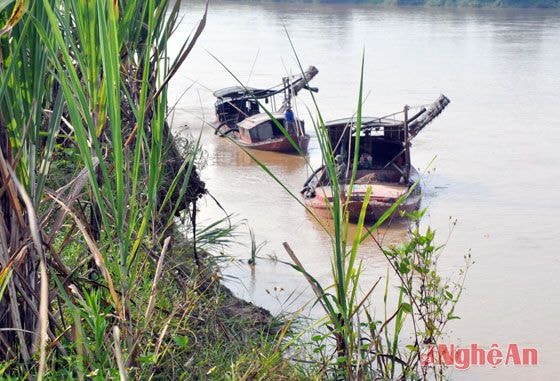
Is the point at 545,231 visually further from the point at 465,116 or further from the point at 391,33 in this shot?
the point at 391,33

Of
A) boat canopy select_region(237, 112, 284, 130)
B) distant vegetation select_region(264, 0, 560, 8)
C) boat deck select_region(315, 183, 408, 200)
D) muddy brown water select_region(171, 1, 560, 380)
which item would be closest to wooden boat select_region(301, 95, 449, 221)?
boat deck select_region(315, 183, 408, 200)

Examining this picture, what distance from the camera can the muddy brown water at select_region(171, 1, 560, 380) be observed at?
9.03 metres

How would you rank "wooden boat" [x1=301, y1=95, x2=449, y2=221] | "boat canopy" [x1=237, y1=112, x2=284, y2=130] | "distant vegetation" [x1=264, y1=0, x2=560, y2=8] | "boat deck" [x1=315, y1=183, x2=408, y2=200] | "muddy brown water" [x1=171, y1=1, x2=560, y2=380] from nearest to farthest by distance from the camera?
"muddy brown water" [x1=171, y1=1, x2=560, y2=380], "boat deck" [x1=315, y1=183, x2=408, y2=200], "wooden boat" [x1=301, y1=95, x2=449, y2=221], "boat canopy" [x1=237, y1=112, x2=284, y2=130], "distant vegetation" [x1=264, y1=0, x2=560, y2=8]

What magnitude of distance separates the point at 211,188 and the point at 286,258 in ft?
16.1

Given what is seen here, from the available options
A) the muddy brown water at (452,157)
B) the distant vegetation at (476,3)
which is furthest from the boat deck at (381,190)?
the distant vegetation at (476,3)

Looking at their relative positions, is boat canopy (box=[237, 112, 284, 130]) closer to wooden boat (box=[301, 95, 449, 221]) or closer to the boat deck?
wooden boat (box=[301, 95, 449, 221])

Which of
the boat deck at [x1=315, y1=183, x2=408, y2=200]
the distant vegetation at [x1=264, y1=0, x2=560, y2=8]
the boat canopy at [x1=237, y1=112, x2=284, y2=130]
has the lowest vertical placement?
the distant vegetation at [x1=264, y1=0, x2=560, y2=8]

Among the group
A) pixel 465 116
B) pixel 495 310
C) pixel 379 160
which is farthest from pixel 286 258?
pixel 465 116

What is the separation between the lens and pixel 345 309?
2.98m

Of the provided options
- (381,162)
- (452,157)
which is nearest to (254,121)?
(452,157)

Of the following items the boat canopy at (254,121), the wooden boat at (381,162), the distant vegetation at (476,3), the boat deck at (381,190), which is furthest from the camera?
the distant vegetation at (476,3)

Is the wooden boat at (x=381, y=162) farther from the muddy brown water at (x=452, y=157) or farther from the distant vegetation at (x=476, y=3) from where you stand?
the distant vegetation at (x=476, y=3)

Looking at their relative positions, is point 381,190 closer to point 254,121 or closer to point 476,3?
point 254,121

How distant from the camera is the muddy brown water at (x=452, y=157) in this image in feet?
29.6
